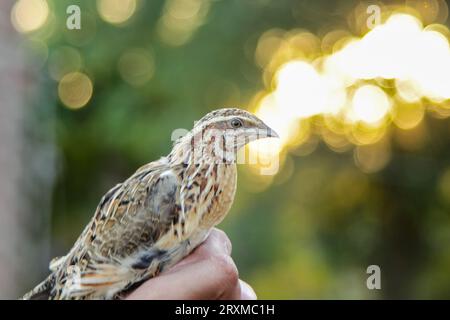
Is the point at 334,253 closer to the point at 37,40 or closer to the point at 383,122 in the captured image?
the point at 383,122

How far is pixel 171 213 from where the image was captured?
1.30 metres

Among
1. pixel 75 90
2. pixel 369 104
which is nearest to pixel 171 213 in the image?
pixel 75 90

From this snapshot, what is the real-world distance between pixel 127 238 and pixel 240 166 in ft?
4.96

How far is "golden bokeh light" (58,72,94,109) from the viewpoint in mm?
2984

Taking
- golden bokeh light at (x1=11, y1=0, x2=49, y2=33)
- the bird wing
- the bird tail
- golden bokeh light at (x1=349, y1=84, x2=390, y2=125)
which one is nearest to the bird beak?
the bird wing

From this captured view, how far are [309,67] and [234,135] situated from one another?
5.96ft

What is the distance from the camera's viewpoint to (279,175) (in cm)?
331

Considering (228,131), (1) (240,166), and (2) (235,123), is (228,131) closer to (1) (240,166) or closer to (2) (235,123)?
(2) (235,123)

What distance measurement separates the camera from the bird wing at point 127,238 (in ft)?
4.29

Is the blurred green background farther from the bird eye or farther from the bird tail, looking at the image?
the bird eye

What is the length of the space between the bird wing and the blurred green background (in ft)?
4.58
